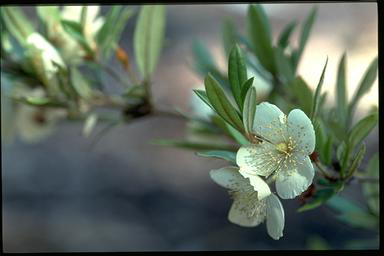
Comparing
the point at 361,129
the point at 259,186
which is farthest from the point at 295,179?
the point at 361,129

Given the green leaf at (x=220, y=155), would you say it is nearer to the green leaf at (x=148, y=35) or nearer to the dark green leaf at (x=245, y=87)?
the dark green leaf at (x=245, y=87)

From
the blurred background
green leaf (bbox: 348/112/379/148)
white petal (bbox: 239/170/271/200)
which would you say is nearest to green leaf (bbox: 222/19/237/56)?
green leaf (bbox: 348/112/379/148)

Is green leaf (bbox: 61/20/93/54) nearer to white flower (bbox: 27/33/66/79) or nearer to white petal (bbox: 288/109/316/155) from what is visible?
white flower (bbox: 27/33/66/79)

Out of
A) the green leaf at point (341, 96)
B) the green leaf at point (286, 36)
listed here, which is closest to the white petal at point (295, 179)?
the green leaf at point (341, 96)

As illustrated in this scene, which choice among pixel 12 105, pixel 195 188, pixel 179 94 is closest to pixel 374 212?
pixel 12 105

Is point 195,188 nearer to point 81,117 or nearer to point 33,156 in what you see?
point 33,156

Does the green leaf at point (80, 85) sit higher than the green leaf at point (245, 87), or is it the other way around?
the green leaf at point (80, 85)
